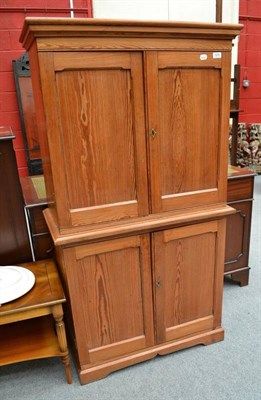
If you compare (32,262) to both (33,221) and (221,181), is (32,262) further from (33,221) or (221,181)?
(221,181)

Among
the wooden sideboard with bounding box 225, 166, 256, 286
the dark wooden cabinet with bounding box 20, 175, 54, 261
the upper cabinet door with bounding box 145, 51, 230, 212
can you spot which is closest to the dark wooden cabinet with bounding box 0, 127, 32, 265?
the dark wooden cabinet with bounding box 20, 175, 54, 261

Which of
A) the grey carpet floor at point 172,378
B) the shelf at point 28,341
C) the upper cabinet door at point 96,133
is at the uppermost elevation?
the upper cabinet door at point 96,133

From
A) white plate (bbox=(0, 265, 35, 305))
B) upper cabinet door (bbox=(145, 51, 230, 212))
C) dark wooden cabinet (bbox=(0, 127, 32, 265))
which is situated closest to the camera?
Result: upper cabinet door (bbox=(145, 51, 230, 212))

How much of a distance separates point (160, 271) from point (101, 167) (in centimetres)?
61

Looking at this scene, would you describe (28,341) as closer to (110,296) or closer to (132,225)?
(110,296)

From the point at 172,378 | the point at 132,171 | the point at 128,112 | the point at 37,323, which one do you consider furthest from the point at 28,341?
the point at 128,112

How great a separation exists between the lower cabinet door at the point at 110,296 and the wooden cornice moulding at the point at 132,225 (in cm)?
6

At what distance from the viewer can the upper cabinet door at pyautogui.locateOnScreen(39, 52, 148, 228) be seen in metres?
1.22

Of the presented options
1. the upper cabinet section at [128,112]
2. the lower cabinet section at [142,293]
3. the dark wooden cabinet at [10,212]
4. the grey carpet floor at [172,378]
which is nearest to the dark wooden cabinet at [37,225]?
the dark wooden cabinet at [10,212]

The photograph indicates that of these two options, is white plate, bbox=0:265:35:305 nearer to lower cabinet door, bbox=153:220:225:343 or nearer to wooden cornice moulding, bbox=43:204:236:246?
wooden cornice moulding, bbox=43:204:236:246

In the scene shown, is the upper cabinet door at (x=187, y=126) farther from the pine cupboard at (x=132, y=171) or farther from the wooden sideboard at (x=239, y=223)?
the wooden sideboard at (x=239, y=223)

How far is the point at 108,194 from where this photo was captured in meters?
1.40

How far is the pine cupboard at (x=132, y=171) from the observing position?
4.04 feet

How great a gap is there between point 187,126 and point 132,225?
20.0 inches
